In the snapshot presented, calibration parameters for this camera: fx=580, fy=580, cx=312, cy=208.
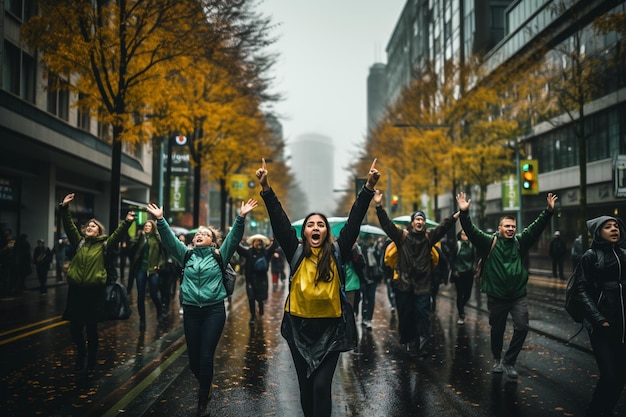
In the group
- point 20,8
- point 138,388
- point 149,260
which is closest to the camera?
point 138,388

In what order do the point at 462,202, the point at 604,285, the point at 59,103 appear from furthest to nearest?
the point at 59,103 → the point at 462,202 → the point at 604,285

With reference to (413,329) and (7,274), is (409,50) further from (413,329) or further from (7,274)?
(413,329)

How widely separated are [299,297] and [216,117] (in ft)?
58.1

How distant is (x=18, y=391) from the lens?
5949mm

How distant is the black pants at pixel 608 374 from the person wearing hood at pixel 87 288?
504cm

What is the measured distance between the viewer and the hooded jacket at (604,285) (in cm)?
501

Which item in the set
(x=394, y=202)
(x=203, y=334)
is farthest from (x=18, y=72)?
(x=203, y=334)

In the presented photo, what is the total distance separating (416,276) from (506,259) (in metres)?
1.49

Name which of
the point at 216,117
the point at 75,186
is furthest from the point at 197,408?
the point at 75,186

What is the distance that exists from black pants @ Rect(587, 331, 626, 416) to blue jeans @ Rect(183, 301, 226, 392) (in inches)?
134

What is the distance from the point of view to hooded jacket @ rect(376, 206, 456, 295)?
8.02 m

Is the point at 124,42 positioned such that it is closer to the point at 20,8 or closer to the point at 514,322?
the point at 20,8

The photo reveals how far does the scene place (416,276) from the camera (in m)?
8.03

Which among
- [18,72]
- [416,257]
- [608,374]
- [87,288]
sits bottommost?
[608,374]
